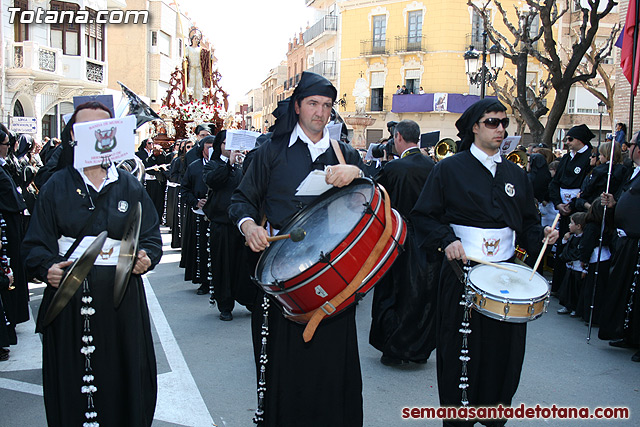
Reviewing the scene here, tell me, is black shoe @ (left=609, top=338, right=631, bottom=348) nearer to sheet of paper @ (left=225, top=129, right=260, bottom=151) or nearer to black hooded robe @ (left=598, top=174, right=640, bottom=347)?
black hooded robe @ (left=598, top=174, right=640, bottom=347)

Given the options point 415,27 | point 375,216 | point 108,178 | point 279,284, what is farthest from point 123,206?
point 415,27

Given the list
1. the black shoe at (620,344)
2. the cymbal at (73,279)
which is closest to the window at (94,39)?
the black shoe at (620,344)

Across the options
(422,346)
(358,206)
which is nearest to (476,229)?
(358,206)

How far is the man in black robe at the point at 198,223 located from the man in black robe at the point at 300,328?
16.5 feet

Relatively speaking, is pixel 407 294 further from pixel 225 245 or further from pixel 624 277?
pixel 225 245

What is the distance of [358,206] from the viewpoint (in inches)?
143

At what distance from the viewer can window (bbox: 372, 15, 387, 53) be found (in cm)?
4266

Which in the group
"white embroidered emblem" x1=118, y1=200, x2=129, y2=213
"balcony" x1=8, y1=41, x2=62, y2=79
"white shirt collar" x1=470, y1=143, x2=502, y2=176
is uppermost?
"balcony" x1=8, y1=41, x2=62, y2=79

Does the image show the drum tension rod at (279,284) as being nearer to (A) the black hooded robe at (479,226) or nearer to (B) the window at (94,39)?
(A) the black hooded robe at (479,226)

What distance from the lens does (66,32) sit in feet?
90.8

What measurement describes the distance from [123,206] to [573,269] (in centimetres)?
A: 655

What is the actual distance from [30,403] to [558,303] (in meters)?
7.17

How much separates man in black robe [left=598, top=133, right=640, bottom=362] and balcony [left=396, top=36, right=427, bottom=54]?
35698 mm

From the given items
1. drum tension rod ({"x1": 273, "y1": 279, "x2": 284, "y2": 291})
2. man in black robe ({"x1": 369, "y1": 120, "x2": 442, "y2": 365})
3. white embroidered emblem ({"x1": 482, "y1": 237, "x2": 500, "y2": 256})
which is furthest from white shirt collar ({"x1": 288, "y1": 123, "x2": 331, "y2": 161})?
man in black robe ({"x1": 369, "y1": 120, "x2": 442, "y2": 365})
